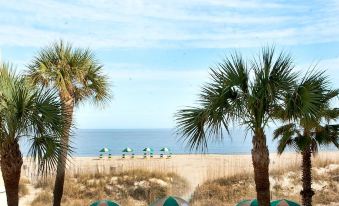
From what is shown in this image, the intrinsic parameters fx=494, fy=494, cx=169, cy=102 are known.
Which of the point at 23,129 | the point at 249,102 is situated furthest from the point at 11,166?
the point at 249,102

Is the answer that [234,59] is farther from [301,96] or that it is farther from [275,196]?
[275,196]

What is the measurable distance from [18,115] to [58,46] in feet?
19.6

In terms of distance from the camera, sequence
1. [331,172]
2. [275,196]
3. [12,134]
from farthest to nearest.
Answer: [331,172], [275,196], [12,134]

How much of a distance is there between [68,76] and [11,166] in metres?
5.33

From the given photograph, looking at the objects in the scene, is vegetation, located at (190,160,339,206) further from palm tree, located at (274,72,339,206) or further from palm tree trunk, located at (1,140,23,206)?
palm tree trunk, located at (1,140,23,206)

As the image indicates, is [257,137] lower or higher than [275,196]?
higher

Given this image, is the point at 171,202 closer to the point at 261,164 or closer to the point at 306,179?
the point at 306,179

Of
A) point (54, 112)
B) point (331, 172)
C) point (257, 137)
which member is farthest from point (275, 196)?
point (54, 112)

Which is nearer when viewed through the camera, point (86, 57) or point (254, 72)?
point (254, 72)

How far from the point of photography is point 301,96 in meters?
9.52

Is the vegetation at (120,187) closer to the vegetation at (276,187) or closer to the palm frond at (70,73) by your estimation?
the vegetation at (276,187)

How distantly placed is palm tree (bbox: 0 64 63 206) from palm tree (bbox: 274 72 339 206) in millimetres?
4508

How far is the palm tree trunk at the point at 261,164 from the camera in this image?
970 centimetres

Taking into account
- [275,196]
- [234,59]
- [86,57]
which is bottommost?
[275,196]
